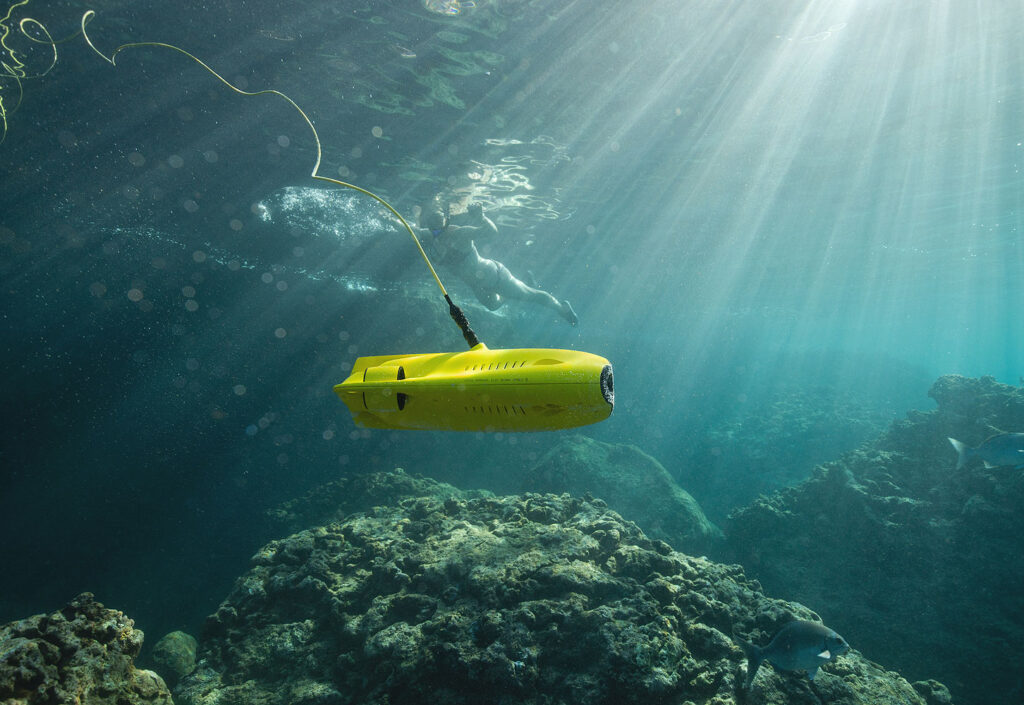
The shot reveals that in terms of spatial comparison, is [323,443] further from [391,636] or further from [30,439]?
[391,636]

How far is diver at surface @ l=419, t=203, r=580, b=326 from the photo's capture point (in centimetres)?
1473

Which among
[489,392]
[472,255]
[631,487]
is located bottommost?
[631,487]

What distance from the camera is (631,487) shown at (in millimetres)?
13703

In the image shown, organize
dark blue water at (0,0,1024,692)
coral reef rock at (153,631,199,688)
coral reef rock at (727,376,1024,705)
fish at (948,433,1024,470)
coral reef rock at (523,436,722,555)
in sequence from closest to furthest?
fish at (948,433,1024,470), coral reef rock at (153,631,199,688), coral reef rock at (727,376,1024,705), dark blue water at (0,0,1024,692), coral reef rock at (523,436,722,555)

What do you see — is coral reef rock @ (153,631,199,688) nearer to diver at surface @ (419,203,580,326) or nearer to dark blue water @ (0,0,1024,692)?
dark blue water @ (0,0,1024,692)

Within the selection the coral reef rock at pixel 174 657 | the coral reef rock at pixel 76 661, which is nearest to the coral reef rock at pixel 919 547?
the coral reef rock at pixel 76 661

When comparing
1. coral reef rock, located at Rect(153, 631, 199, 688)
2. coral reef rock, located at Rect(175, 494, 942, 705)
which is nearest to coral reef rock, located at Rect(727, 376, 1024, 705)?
coral reef rock, located at Rect(175, 494, 942, 705)

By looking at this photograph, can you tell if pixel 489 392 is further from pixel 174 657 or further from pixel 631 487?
pixel 631 487

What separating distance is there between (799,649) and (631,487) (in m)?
10.1

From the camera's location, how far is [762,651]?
399cm

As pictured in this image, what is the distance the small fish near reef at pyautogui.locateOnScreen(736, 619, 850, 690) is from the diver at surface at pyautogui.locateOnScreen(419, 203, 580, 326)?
1187 cm

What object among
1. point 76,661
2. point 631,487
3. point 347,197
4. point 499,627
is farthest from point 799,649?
point 347,197

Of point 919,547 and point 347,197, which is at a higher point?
point 347,197

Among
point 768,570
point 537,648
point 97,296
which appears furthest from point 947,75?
point 97,296
